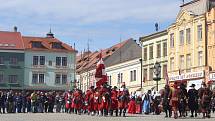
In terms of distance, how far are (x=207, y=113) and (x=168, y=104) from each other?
6.64 ft

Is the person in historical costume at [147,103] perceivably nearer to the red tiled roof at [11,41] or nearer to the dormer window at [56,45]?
the red tiled roof at [11,41]

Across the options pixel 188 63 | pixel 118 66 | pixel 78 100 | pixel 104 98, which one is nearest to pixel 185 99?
pixel 104 98

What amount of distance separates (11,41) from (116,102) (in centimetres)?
5653

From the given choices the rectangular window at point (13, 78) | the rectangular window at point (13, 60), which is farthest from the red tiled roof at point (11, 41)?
the rectangular window at point (13, 78)

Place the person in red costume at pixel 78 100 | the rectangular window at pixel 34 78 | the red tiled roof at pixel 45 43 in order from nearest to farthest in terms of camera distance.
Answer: the person in red costume at pixel 78 100
the rectangular window at pixel 34 78
the red tiled roof at pixel 45 43

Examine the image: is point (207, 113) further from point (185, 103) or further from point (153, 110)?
point (153, 110)

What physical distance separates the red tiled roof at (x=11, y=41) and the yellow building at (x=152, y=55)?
23.0 metres

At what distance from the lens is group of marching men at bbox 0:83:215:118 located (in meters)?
24.9

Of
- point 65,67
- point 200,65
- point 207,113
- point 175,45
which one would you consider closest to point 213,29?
point 200,65

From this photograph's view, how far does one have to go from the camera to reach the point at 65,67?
8325cm

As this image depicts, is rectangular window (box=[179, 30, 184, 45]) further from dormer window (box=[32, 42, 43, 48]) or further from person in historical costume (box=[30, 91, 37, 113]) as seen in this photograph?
dormer window (box=[32, 42, 43, 48])

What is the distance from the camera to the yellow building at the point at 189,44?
53406 mm

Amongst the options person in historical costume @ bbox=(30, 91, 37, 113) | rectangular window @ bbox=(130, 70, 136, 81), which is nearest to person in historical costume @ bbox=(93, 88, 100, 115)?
person in historical costume @ bbox=(30, 91, 37, 113)

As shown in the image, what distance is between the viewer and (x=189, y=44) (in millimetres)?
56344
